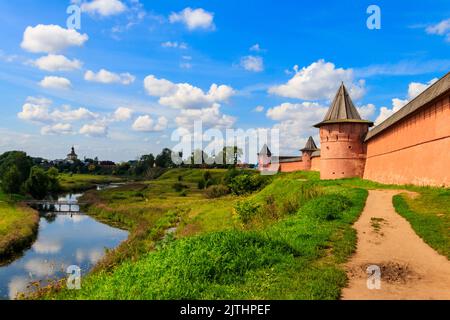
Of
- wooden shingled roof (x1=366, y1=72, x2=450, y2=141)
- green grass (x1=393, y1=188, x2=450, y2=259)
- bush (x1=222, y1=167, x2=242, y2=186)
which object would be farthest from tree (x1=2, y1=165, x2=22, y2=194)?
green grass (x1=393, y1=188, x2=450, y2=259)

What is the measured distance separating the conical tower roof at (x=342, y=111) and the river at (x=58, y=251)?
53.8 feet

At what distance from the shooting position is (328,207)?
1080cm

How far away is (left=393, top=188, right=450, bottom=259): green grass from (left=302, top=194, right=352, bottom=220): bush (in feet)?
5.16

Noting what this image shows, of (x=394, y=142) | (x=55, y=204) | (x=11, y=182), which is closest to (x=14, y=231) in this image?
(x=55, y=204)

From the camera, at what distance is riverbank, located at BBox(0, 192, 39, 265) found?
20281 millimetres

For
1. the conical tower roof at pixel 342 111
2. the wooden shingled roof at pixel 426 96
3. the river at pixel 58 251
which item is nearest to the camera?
the wooden shingled roof at pixel 426 96

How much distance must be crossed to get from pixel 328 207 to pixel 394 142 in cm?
1043

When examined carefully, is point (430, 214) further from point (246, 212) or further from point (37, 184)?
point (37, 184)

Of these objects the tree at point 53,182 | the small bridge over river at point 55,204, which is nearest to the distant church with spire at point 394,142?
the small bridge over river at point 55,204

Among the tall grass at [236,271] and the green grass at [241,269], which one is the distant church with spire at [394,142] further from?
the tall grass at [236,271]

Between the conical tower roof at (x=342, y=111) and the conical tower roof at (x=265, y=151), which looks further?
the conical tower roof at (x=265, y=151)

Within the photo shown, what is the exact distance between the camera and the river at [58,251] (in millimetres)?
15023

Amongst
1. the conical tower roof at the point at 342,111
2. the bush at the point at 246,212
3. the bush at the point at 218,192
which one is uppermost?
the conical tower roof at the point at 342,111
